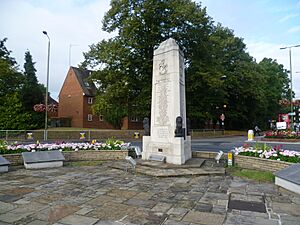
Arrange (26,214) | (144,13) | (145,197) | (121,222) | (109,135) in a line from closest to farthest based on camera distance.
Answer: (121,222)
(26,214)
(145,197)
(144,13)
(109,135)

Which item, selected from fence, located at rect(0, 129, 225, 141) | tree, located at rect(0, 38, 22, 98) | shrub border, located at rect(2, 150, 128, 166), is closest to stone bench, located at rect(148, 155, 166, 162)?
shrub border, located at rect(2, 150, 128, 166)

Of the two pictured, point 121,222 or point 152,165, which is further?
point 152,165

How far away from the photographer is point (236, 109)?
147 feet

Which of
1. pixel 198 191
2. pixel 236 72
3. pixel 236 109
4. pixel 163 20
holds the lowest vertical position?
pixel 198 191

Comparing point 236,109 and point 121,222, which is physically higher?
point 236,109

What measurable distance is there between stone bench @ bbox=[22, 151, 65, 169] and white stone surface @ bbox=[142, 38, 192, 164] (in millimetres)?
3976

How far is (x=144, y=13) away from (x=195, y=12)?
5.97m

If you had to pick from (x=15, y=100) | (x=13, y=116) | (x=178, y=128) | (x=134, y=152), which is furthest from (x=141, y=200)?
(x=15, y=100)

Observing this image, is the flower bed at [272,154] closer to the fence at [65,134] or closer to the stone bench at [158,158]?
the stone bench at [158,158]

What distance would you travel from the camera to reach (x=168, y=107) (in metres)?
11.4

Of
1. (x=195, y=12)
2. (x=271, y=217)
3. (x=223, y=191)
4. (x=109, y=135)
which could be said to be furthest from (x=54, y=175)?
(x=195, y=12)

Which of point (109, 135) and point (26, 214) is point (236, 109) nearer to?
point (109, 135)

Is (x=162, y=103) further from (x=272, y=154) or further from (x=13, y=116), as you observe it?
(x=13, y=116)

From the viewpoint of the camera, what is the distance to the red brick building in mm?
45531
